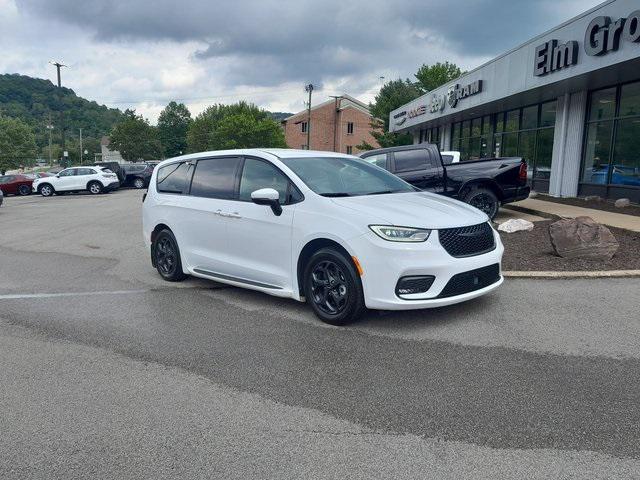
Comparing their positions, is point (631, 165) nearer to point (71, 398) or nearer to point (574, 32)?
point (574, 32)

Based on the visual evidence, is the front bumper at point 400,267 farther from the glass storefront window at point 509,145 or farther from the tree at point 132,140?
the tree at point 132,140

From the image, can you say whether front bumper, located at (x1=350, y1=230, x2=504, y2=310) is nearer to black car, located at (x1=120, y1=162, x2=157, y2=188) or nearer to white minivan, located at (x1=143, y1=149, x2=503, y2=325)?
white minivan, located at (x1=143, y1=149, x2=503, y2=325)

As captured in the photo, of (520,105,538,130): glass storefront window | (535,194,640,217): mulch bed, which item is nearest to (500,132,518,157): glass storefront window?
(520,105,538,130): glass storefront window

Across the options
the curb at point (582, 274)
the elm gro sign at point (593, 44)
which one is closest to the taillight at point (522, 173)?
the elm gro sign at point (593, 44)

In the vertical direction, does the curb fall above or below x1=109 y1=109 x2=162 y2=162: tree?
below

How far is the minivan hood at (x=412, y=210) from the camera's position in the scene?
16.2 ft

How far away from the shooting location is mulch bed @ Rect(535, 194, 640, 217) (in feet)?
41.1

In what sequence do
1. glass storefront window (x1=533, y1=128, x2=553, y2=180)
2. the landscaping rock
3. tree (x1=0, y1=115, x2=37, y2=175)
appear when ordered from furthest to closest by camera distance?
tree (x1=0, y1=115, x2=37, y2=175) < glass storefront window (x1=533, y1=128, x2=553, y2=180) < the landscaping rock

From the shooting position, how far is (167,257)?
7305 millimetres

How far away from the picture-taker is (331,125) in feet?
211

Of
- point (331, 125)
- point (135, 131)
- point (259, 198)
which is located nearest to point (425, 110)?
point (259, 198)

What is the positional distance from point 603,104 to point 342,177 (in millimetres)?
12553

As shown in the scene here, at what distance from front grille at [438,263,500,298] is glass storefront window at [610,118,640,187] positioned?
1074 cm

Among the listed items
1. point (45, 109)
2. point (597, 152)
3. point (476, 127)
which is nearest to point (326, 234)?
point (597, 152)
